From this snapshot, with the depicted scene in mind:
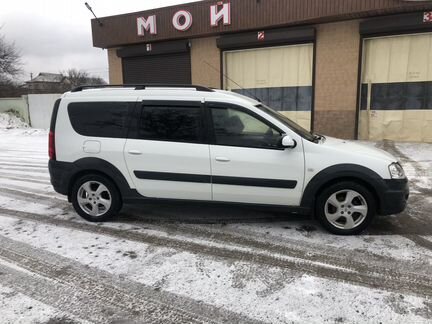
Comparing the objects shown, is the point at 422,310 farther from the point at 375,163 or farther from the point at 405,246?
the point at 375,163

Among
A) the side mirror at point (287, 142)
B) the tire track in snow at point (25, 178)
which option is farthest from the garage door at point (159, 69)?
the side mirror at point (287, 142)

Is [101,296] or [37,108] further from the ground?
[37,108]

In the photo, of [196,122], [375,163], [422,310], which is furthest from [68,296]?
[375,163]

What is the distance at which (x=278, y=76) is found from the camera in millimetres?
13352

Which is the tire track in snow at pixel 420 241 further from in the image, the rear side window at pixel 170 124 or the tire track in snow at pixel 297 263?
the rear side window at pixel 170 124

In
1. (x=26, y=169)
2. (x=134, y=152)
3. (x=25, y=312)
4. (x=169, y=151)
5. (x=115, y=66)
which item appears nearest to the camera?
(x=25, y=312)

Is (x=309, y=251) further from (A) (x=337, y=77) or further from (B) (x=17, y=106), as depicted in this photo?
(B) (x=17, y=106)

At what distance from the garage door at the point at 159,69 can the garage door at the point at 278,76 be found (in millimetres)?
1887

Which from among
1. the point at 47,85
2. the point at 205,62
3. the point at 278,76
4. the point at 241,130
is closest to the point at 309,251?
the point at 241,130

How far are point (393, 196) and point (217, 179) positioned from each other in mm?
2108

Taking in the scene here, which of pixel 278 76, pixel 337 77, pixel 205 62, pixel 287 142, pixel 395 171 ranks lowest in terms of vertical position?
pixel 395 171

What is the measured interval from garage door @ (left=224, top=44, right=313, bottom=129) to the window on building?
8.97m

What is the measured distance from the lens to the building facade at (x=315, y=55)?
1116 cm

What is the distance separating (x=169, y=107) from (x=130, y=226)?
169 centimetres
